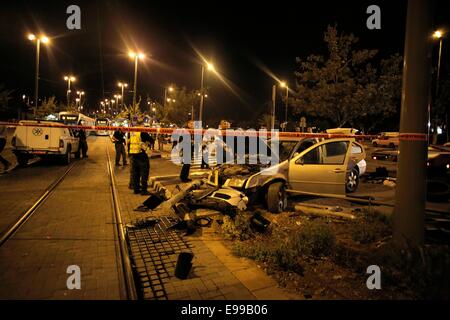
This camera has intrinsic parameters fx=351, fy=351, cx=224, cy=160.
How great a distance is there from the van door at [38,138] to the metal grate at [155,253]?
1018 cm

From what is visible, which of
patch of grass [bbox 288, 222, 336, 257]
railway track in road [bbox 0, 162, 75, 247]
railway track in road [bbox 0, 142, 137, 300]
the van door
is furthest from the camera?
the van door

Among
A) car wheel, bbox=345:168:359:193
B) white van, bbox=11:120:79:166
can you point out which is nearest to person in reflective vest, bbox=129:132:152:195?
car wheel, bbox=345:168:359:193

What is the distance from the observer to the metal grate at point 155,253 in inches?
161

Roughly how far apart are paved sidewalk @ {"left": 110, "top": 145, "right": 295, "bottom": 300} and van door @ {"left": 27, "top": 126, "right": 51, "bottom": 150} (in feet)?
34.8

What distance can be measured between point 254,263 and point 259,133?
4884 millimetres

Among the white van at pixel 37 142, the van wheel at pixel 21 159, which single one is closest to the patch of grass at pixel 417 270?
the white van at pixel 37 142

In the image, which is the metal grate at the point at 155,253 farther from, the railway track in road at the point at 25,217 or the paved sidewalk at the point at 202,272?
the railway track in road at the point at 25,217

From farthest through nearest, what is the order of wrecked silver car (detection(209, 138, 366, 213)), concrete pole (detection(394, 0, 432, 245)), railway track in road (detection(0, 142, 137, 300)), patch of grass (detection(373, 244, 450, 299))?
1. wrecked silver car (detection(209, 138, 366, 213))
2. concrete pole (detection(394, 0, 432, 245))
3. railway track in road (detection(0, 142, 137, 300))
4. patch of grass (detection(373, 244, 450, 299))

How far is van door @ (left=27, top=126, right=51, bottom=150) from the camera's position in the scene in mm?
14406

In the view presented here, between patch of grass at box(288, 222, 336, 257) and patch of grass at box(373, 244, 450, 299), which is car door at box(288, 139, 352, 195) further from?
patch of grass at box(373, 244, 450, 299)

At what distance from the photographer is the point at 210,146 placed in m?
13.4

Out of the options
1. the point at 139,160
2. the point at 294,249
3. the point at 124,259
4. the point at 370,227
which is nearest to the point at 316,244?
the point at 294,249

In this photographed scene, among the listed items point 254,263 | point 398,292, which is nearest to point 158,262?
point 254,263
